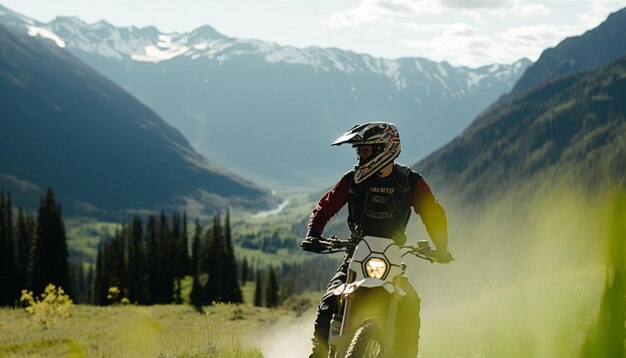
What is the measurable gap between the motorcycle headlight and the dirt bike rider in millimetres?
811

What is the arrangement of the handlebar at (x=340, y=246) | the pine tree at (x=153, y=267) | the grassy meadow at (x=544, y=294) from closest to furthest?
1. the grassy meadow at (x=544, y=294)
2. the handlebar at (x=340, y=246)
3. the pine tree at (x=153, y=267)

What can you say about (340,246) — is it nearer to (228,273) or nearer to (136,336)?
(136,336)

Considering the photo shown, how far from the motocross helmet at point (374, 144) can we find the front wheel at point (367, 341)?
204 cm

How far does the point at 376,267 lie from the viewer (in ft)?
24.2

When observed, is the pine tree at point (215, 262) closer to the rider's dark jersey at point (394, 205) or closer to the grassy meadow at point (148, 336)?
the grassy meadow at point (148, 336)

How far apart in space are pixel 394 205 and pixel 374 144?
85 centimetres

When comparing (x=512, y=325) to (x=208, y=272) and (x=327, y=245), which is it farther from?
(x=208, y=272)

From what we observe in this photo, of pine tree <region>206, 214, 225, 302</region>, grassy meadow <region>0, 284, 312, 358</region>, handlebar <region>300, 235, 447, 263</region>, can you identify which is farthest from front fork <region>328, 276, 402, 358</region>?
pine tree <region>206, 214, 225, 302</region>

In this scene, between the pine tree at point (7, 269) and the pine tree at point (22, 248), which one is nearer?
the pine tree at point (7, 269)

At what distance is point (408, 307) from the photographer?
789 cm

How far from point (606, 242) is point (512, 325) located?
5339 millimetres

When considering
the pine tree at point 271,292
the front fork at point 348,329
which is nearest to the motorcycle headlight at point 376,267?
the front fork at point 348,329

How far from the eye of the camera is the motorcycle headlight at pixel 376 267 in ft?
24.1

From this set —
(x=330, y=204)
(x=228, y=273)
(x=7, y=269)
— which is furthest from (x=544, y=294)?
(x=7, y=269)
